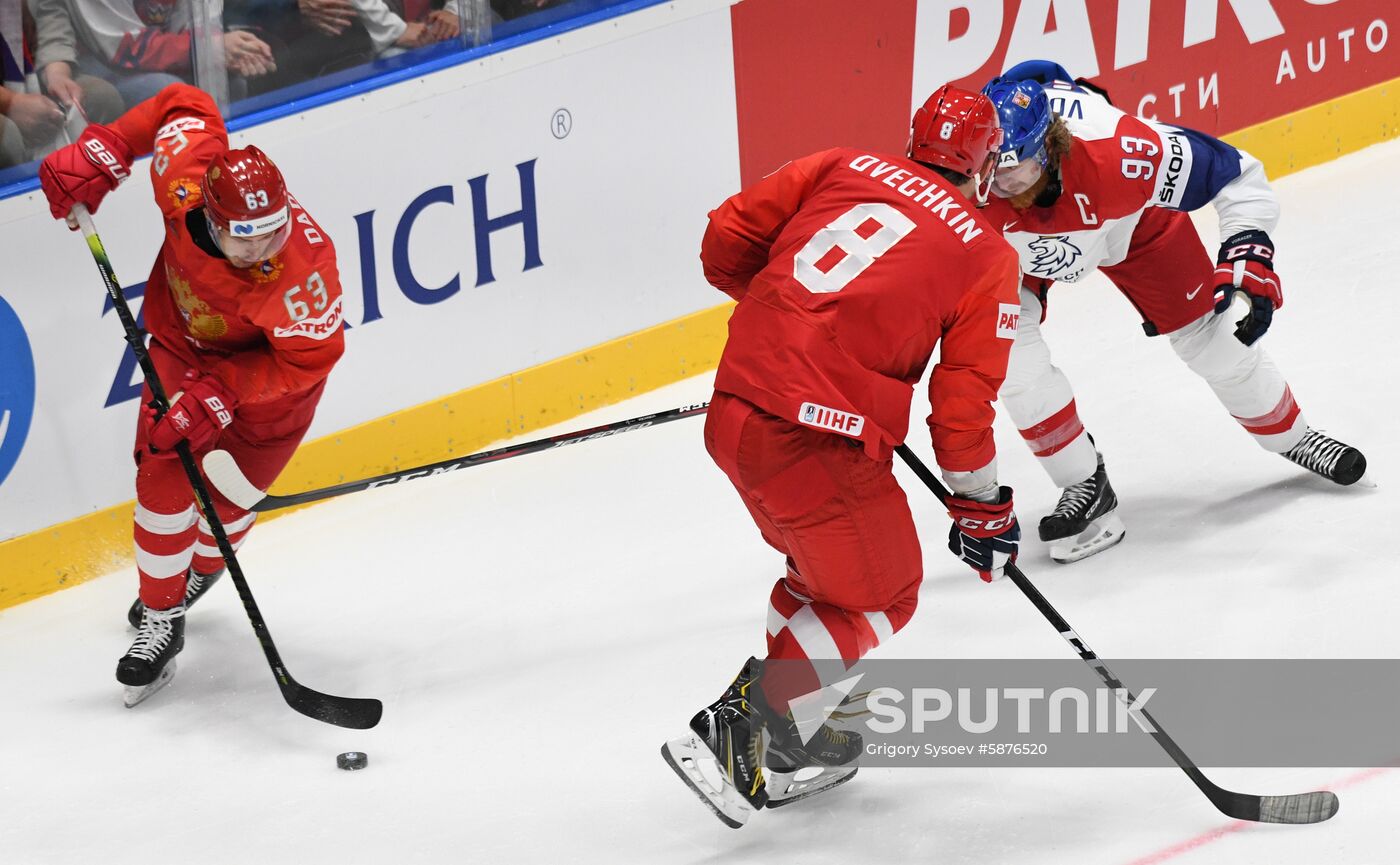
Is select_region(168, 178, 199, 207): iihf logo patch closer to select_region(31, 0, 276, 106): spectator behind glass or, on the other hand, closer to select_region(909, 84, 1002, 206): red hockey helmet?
select_region(31, 0, 276, 106): spectator behind glass

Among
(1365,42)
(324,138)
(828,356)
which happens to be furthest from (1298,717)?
(1365,42)

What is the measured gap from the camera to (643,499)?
15.7ft

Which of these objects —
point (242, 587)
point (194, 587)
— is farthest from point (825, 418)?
point (194, 587)

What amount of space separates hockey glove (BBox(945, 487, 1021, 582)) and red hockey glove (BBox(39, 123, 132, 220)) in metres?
1.94

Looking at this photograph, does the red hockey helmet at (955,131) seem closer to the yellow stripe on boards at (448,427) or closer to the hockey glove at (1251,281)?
the hockey glove at (1251,281)

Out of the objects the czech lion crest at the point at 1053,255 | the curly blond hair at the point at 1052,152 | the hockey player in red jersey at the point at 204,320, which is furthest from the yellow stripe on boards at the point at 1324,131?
the hockey player in red jersey at the point at 204,320

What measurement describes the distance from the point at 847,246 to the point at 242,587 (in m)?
1.51

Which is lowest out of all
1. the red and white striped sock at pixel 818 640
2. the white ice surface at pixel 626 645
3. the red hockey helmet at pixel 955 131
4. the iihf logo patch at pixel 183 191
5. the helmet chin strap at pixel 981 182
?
the white ice surface at pixel 626 645

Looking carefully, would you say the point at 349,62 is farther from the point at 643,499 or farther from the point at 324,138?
the point at 643,499

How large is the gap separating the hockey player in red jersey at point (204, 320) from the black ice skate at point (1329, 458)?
7.41ft

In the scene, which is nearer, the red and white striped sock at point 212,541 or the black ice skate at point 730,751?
the black ice skate at point 730,751

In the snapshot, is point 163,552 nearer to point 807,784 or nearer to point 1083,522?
point 807,784

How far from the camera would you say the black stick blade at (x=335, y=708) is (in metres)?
3.69

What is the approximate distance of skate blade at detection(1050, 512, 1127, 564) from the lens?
431cm
